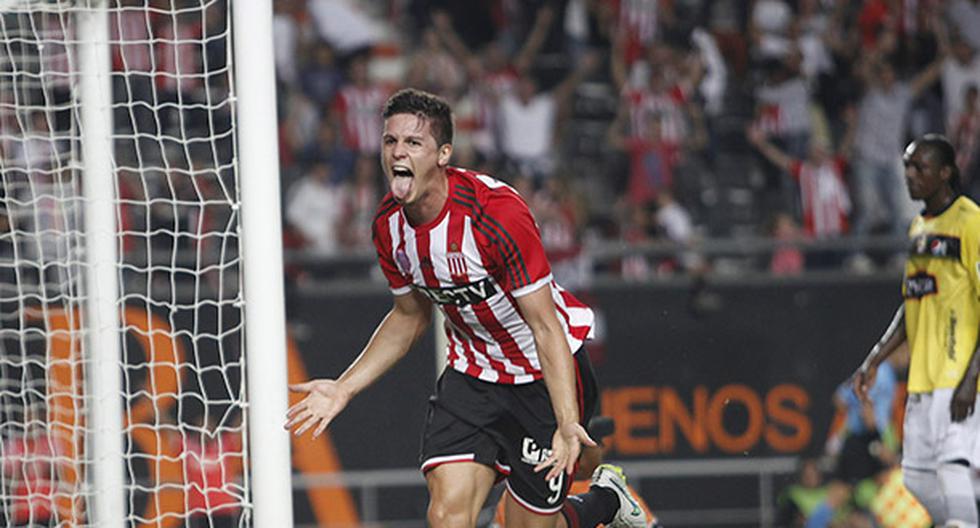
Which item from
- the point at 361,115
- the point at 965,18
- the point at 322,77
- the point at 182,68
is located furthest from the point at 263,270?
the point at 965,18

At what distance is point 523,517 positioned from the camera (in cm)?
640

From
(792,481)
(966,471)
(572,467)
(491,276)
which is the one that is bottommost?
(792,481)

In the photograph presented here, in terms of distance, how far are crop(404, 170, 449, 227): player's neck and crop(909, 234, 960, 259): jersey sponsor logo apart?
9.56 feet

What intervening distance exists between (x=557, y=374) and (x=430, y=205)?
2.51 feet

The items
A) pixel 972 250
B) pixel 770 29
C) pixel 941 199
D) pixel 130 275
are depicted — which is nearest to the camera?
pixel 972 250

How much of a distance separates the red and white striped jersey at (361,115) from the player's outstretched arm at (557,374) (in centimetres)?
734

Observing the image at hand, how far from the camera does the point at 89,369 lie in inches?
289

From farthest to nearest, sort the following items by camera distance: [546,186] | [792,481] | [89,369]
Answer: [546,186] < [792,481] < [89,369]

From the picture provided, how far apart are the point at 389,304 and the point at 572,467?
6.47 meters

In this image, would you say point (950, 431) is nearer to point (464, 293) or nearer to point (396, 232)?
point (464, 293)

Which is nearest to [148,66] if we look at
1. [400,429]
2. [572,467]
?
[400,429]

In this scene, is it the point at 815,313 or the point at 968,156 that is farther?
the point at 968,156

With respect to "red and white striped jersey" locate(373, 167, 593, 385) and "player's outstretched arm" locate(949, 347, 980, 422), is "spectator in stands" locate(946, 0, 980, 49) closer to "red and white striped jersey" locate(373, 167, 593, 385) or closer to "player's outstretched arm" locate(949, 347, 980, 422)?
"player's outstretched arm" locate(949, 347, 980, 422)

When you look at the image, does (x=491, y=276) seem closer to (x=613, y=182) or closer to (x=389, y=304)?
(x=389, y=304)
